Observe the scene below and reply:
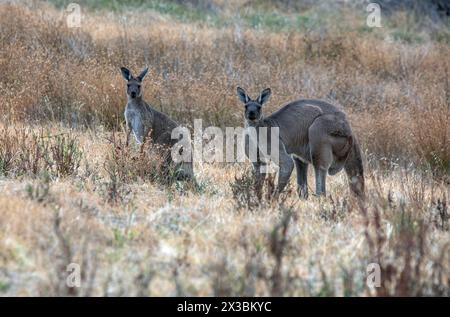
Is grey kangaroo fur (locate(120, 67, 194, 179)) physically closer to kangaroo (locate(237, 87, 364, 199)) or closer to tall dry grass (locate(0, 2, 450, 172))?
kangaroo (locate(237, 87, 364, 199))

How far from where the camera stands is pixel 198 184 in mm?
7742

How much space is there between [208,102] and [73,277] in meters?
7.28

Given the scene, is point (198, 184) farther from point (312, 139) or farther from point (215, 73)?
point (215, 73)

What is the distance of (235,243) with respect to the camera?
5168mm

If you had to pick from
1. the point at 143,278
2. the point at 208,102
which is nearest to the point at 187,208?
the point at 143,278

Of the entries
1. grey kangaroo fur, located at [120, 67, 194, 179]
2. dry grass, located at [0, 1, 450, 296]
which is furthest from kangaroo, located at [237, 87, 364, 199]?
grey kangaroo fur, located at [120, 67, 194, 179]

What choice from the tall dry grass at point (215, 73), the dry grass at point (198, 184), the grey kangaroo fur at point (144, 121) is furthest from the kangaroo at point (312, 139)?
the tall dry grass at point (215, 73)

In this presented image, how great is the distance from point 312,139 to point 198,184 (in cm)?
131

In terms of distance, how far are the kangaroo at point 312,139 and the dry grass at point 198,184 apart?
0.34m

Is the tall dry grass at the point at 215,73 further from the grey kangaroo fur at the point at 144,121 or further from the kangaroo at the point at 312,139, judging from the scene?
the kangaroo at the point at 312,139

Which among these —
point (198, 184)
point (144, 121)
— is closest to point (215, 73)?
point (144, 121)

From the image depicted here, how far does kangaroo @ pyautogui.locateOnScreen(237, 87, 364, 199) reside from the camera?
7.65 meters

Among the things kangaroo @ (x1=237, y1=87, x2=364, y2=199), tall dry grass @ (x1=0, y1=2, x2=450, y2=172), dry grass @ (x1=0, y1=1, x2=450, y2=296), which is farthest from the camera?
tall dry grass @ (x1=0, y1=2, x2=450, y2=172)

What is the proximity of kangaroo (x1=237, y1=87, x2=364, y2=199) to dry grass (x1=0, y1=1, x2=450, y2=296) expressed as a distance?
336 millimetres
